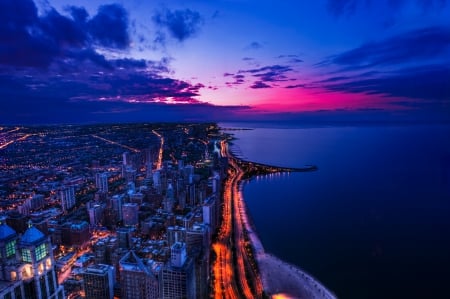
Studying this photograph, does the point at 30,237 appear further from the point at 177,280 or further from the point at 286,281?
the point at 286,281

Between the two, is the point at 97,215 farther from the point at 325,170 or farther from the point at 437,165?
the point at 437,165

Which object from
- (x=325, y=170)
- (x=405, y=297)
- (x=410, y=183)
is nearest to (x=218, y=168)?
(x=325, y=170)

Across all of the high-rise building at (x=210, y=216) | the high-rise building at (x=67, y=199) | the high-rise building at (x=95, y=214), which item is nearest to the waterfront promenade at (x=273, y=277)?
the high-rise building at (x=210, y=216)

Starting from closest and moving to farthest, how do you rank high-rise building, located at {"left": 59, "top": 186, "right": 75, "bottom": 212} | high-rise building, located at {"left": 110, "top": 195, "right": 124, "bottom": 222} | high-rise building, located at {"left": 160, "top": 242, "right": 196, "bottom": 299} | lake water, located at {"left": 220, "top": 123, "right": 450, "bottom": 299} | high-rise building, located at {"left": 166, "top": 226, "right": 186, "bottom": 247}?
high-rise building, located at {"left": 160, "top": 242, "right": 196, "bottom": 299} → lake water, located at {"left": 220, "top": 123, "right": 450, "bottom": 299} → high-rise building, located at {"left": 166, "top": 226, "right": 186, "bottom": 247} → high-rise building, located at {"left": 110, "top": 195, "right": 124, "bottom": 222} → high-rise building, located at {"left": 59, "top": 186, "right": 75, "bottom": 212}

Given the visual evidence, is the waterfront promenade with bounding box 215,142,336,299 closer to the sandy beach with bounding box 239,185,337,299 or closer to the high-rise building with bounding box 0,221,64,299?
the sandy beach with bounding box 239,185,337,299

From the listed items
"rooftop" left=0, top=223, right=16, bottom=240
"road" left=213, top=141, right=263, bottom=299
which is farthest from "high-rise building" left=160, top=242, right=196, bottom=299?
"rooftop" left=0, top=223, right=16, bottom=240

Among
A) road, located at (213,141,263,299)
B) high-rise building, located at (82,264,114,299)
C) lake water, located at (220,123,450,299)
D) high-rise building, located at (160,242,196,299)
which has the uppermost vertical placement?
high-rise building, located at (160,242,196,299)
